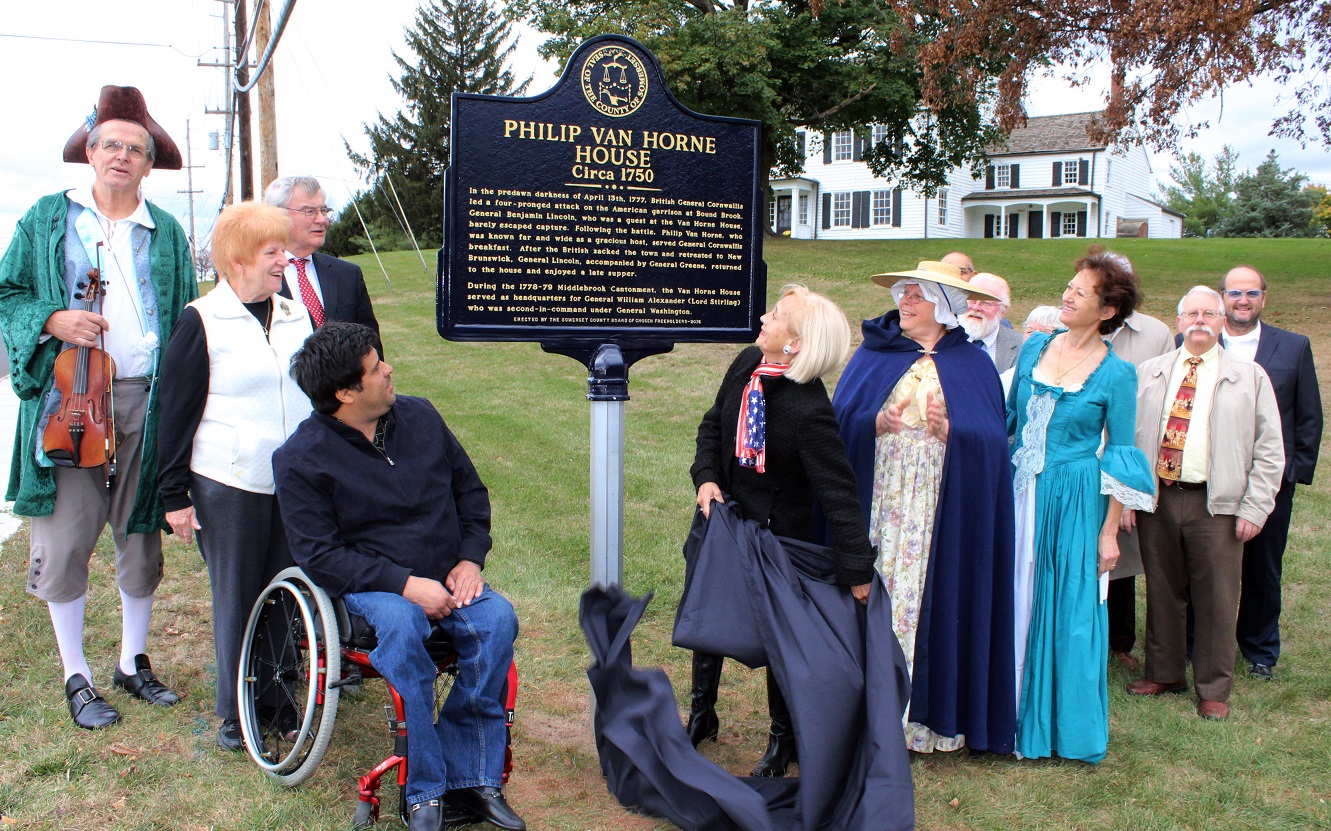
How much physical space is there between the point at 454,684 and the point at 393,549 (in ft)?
1.62

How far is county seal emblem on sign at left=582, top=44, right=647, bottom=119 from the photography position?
3.47m

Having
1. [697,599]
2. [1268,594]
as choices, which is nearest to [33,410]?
[697,599]

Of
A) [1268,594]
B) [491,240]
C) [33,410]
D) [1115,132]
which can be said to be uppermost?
[1115,132]

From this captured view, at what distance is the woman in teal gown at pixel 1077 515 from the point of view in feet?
12.5

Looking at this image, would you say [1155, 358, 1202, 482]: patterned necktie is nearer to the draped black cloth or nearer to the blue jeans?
the draped black cloth

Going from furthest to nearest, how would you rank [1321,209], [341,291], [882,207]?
1. [882,207]
2. [1321,209]
3. [341,291]

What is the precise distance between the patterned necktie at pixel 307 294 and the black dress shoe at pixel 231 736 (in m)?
1.58

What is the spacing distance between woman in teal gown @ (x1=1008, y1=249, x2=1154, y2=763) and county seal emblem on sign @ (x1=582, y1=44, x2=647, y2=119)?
1.93 m

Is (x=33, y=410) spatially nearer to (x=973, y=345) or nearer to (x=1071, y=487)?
(x=973, y=345)

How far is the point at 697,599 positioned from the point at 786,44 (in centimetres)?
2409

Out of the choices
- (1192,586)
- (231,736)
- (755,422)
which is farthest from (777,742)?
(1192,586)

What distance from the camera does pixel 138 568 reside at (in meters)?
3.91

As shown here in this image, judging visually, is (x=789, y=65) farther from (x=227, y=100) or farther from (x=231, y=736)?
(x=231, y=736)

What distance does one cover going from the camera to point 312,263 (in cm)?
393
